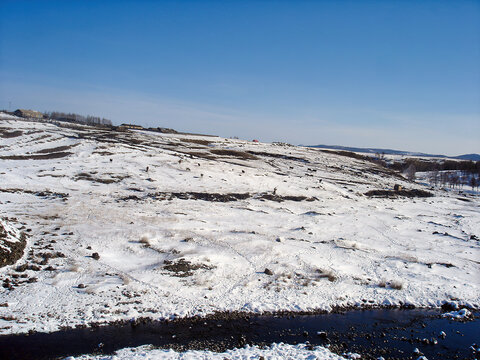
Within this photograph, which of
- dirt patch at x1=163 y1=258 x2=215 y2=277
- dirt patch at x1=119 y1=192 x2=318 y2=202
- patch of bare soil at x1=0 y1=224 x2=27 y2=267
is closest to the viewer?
patch of bare soil at x1=0 y1=224 x2=27 y2=267

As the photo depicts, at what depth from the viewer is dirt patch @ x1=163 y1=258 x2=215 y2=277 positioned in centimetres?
1768

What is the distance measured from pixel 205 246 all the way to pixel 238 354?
10345 mm

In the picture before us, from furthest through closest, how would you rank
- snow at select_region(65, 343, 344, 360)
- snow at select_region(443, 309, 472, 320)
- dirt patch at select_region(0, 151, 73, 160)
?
dirt patch at select_region(0, 151, 73, 160)
snow at select_region(443, 309, 472, 320)
snow at select_region(65, 343, 344, 360)

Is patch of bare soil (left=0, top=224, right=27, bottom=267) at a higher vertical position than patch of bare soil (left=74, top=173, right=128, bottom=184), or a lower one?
lower

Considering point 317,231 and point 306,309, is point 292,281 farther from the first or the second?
point 317,231

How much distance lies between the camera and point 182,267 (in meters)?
18.3

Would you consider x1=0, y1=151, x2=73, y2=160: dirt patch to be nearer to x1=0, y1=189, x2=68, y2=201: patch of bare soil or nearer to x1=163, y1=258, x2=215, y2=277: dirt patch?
x1=0, y1=189, x2=68, y2=201: patch of bare soil

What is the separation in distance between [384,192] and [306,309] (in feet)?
127

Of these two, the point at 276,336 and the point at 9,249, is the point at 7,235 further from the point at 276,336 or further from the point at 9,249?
the point at 276,336

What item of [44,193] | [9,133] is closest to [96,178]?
[44,193]

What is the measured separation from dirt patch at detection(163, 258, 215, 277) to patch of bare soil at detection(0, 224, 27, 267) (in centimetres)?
758

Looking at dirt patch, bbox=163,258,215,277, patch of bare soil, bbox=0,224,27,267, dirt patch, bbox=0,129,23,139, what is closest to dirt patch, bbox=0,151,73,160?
dirt patch, bbox=0,129,23,139

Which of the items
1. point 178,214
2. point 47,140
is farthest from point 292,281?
→ point 47,140

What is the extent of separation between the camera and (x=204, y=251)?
20.5 meters
